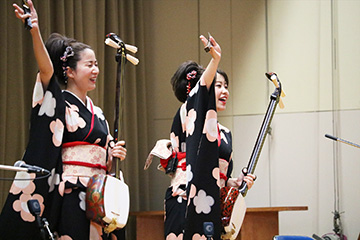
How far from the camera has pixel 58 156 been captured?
2.74 metres

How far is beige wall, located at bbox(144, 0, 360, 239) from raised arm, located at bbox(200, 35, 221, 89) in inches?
87.7

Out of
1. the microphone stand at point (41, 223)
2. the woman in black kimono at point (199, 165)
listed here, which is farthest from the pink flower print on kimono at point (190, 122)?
the microphone stand at point (41, 223)

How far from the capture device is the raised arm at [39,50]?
256 cm

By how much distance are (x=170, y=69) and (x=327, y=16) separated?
1.46 metres

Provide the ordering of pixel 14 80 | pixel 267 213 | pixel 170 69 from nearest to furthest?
pixel 14 80
pixel 267 213
pixel 170 69

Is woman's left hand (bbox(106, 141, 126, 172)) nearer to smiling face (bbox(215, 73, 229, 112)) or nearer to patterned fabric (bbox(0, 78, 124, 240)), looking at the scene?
patterned fabric (bbox(0, 78, 124, 240))

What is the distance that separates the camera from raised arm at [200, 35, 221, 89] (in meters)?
2.98

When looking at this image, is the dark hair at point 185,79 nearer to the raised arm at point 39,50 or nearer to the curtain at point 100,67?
the raised arm at point 39,50

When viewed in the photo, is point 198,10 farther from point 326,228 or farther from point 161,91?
point 326,228

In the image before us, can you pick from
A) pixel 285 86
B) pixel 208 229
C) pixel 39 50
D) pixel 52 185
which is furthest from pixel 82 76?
pixel 285 86

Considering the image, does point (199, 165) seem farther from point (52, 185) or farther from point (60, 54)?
point (60, 54)

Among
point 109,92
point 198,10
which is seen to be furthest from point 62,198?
point 198,10

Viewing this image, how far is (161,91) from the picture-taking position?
5.43 metres

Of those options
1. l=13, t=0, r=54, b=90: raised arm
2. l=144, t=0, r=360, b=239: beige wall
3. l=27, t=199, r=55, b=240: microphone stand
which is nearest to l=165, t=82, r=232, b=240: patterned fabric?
l=13, t=0, r=54, b=90: raised arm
